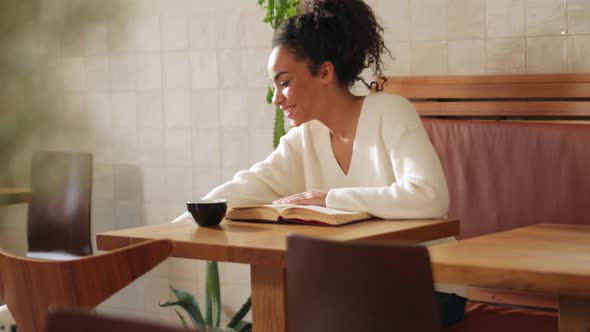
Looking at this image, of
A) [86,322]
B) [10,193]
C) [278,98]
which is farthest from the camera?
[278,98]

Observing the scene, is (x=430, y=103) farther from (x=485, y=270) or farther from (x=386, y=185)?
(x=485, y=270)

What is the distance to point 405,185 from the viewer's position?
7.45 feet

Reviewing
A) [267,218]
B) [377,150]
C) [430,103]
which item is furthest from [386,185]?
[430,103]

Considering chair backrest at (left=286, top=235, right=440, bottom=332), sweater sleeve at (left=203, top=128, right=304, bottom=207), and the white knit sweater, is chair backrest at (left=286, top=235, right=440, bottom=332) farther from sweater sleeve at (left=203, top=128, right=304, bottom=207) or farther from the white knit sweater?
sweater sleeve at (left=203, top=128, right=304, bottom=207)

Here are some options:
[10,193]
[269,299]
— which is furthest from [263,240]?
[10,193]

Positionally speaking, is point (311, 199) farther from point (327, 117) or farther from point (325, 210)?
point (327, 117)

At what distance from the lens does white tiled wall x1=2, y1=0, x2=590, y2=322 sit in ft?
10.5

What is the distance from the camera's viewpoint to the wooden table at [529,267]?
1434mm

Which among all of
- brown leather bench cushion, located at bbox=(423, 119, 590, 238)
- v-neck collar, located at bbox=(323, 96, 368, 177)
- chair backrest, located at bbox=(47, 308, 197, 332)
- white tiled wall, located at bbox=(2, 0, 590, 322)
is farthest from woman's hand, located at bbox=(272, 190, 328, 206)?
chair backrest, located at bbox=(47, 308, 197, 332)

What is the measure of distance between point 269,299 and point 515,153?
1253mm

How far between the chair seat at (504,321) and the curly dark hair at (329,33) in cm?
79

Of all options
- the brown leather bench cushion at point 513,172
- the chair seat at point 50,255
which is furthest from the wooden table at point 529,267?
the chair seat at point 50,255

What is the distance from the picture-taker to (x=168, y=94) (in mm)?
4246

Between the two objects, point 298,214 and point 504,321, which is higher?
point 298,214
